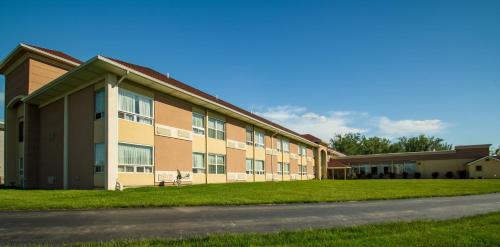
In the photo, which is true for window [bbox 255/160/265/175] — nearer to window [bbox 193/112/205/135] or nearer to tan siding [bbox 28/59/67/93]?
window [bbox 193/112/205/135]

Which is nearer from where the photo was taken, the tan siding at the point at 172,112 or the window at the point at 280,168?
the tan siding at the point at 172,112

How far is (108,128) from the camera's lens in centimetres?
1731

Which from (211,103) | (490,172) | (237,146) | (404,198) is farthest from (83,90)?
(490,172)

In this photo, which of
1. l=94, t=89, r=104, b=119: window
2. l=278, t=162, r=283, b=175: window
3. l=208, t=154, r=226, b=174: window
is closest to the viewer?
l=94, t=89, r=104, b=119: window

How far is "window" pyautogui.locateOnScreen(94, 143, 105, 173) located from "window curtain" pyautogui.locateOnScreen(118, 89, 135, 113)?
2176mm

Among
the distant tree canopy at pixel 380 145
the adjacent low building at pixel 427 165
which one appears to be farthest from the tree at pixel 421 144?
the adjacent low building at pixel 427 165

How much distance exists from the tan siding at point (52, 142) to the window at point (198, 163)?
8.02 m

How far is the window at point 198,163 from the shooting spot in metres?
24.3

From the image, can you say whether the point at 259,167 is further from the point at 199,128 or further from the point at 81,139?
the point at 81,139

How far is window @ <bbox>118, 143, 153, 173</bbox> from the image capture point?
59.9 feet

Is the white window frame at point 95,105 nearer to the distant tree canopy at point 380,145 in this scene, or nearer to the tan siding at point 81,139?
the tan siding at point 81,139

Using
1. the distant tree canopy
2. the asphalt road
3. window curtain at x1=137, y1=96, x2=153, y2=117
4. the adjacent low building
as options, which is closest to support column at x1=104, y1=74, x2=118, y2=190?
window curtain at x1=137, y1=96, x2=153, y2=117

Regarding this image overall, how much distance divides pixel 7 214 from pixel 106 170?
731 centimetres

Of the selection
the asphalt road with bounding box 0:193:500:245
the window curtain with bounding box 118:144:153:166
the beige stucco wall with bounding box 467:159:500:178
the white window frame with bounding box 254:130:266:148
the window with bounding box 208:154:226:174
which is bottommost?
the beige stucco wall with bounding box 467:159:500:178
